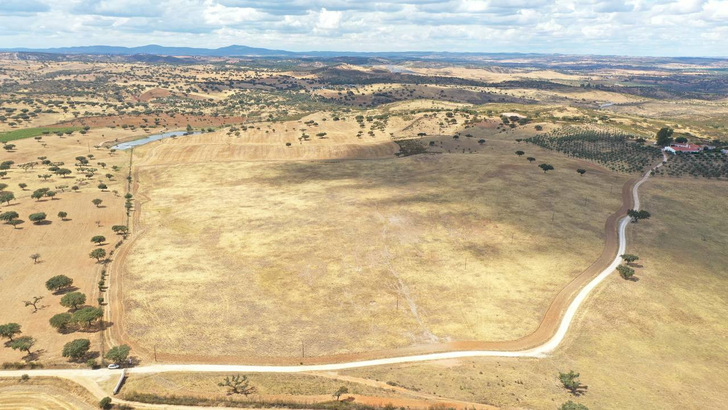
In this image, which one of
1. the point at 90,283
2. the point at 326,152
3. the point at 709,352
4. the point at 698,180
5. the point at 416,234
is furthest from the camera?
the point at 326,152

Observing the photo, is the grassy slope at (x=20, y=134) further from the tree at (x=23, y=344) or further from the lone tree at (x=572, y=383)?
the lone tree at (x=572, y=383)

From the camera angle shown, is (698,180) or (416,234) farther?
(698,180)

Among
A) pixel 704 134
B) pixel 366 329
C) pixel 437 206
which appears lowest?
pixel 366 329

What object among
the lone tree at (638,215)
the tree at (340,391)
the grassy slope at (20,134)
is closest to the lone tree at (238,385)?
the tree at (340,391)

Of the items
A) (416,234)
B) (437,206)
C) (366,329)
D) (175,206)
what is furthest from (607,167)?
(175,206)

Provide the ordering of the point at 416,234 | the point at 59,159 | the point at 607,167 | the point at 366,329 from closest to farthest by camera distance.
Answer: the point at 366,329 < the point at 416,234 < the point at 607,167 < the point at 59,159

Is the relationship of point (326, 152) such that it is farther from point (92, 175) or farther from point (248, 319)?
point (248, 319)
